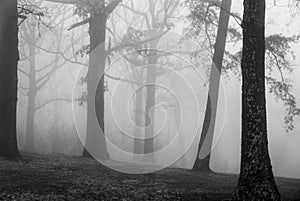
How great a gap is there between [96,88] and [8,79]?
5305 mm

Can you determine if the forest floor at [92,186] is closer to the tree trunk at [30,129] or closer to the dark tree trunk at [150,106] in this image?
the dark tree trunk at [150,106]

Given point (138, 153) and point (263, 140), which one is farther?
point (138, 153)

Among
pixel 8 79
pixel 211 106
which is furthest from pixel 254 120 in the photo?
pixel 8 79

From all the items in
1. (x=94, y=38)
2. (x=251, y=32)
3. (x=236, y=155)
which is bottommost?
(x=236, y=155)

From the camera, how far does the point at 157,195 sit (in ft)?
29.1

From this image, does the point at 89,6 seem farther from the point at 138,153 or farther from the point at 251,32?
the point at 138,153

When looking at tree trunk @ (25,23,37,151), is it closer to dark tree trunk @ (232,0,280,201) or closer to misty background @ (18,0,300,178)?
misty background @ (18,0,300,178)

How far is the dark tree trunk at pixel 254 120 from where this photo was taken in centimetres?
780

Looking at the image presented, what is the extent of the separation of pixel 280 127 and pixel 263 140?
48.1 meters

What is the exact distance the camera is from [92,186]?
360 inches

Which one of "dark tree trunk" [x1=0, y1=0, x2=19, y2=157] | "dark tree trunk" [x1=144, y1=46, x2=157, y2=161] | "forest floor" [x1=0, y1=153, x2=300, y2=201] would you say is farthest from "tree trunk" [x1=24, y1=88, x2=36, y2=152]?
"forest floor" [x1=0, y1=153, x2=300, y2=201]

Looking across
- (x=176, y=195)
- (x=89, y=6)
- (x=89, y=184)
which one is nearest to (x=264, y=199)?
(x=176, y=195)

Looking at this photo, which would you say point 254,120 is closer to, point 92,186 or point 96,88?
point 92,186

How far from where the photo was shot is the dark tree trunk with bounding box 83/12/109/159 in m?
17.0
